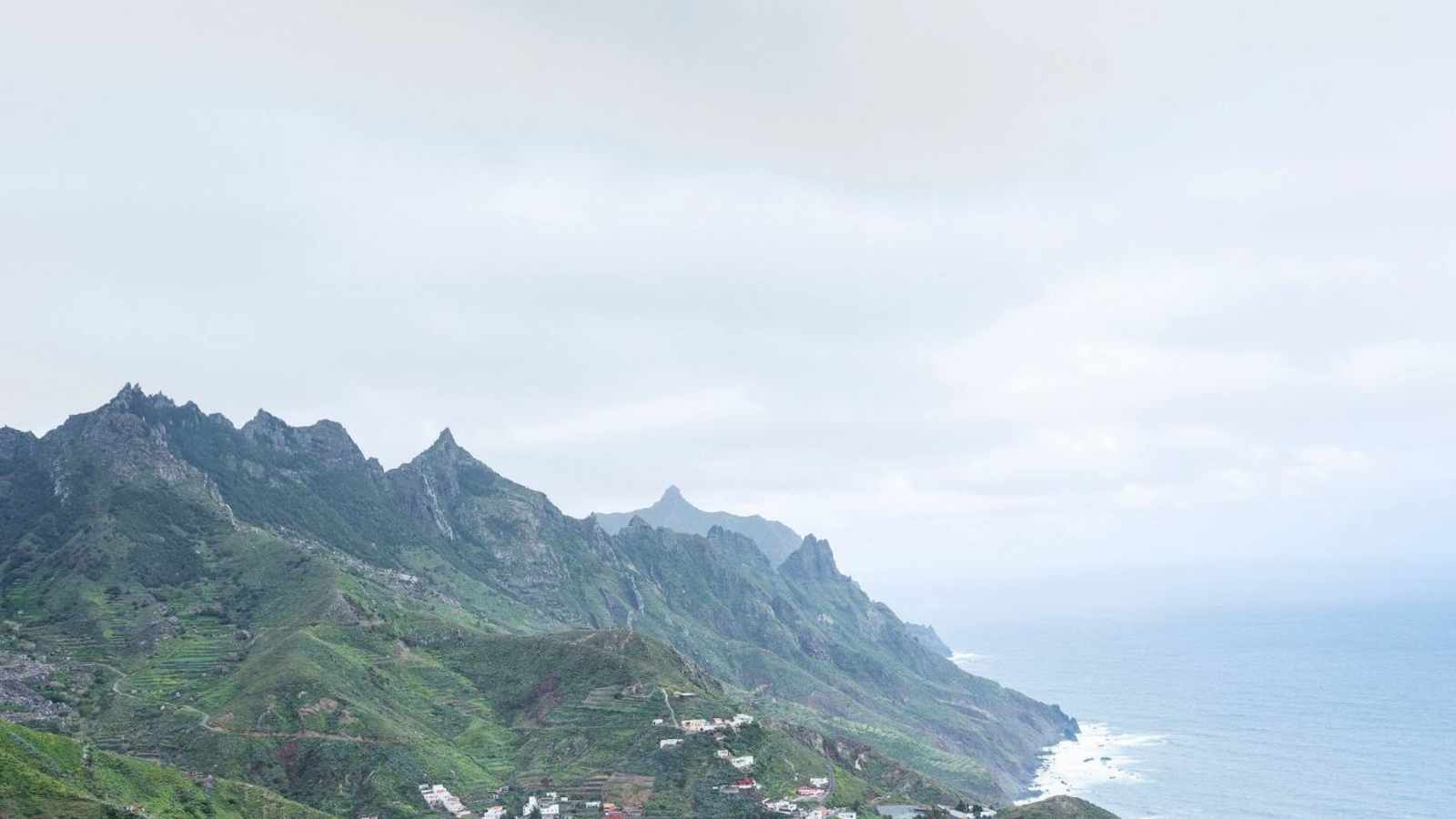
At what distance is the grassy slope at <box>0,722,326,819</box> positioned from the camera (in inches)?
3802

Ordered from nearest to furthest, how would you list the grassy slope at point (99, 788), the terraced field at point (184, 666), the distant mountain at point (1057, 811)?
the grassy slope at point (99, 788) < the distant mountain at point (1057, 811) < the terraced field at point (184, 666)

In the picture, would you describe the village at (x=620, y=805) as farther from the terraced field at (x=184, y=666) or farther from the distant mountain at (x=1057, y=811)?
the terraced field at (x=184, y=666)

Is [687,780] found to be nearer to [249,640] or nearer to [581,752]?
[581,752]

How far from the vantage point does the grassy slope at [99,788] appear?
96.6 meters

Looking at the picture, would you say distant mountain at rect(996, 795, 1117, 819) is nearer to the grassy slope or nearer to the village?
the village

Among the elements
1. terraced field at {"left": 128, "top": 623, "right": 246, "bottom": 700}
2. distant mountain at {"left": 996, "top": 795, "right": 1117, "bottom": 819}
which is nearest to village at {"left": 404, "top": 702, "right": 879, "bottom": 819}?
distant mountain at {"left": 996, "top": 795, "right": 1117, "bottom": 819}

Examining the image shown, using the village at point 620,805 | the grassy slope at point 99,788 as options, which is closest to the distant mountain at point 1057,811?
the village at point 620,805

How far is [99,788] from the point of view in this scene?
112 metres

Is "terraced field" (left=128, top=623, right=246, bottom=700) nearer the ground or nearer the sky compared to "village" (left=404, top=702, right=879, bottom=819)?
nearer the sky

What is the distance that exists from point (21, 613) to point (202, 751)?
3404 inches

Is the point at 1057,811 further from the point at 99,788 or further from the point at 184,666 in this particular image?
the point at 184,666

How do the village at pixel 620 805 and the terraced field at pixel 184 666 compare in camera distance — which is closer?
the village at pixel 620 805

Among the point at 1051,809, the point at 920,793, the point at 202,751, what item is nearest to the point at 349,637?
the point at 202,751

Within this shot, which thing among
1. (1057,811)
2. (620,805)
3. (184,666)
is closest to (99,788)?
(620,805)
